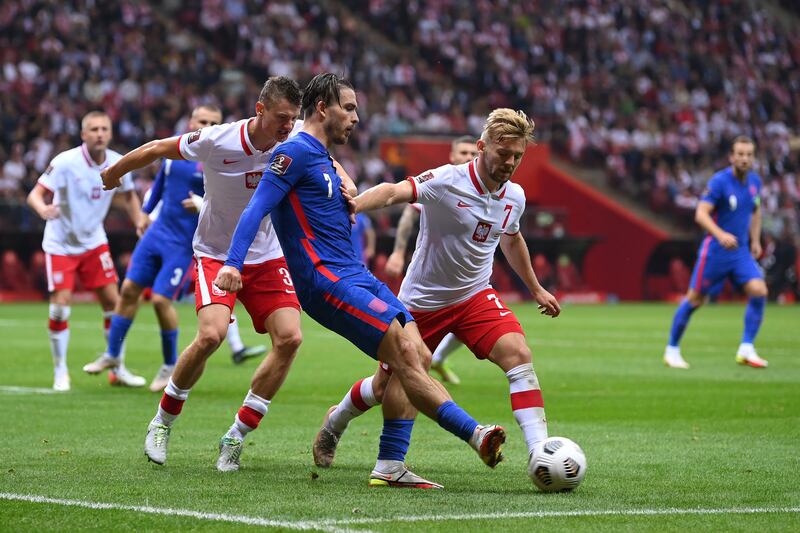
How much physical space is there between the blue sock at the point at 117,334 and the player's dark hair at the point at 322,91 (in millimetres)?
5780

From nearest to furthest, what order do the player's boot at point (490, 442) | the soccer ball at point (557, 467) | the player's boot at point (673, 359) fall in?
the player's boot at point (490, 442) < the soccer ball at point (557, 467) < the player's boot at point (673, 359)

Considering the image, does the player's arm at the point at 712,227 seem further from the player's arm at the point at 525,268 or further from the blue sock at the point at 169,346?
the player's arm at the point at 525,268

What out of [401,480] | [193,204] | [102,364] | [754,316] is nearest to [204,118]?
[193,204]

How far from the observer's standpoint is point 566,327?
22297mm

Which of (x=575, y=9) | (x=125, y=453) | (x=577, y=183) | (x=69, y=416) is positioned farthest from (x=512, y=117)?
(x=575, y=9)

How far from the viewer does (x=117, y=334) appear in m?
12.3

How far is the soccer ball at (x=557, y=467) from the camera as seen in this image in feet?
21.4

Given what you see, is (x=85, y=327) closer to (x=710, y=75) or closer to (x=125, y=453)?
(x=125, y=453)

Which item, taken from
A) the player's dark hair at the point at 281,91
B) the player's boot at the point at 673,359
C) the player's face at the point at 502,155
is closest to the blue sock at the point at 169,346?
the player's dark hair at the point at 281,91

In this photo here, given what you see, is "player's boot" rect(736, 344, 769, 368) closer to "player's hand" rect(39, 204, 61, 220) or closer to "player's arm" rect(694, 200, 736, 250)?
"player's arm" rect(694, 200, 736, 250)

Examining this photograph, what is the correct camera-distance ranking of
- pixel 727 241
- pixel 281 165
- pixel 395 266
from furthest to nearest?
pixel 727 241 < pixel 395 266 < pixel 281 165

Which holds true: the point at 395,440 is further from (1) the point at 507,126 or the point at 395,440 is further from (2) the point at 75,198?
(2) the point at 75,198

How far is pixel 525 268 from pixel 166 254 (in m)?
5.18

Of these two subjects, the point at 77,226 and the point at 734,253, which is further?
the point at 734,253
